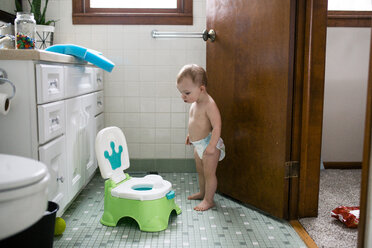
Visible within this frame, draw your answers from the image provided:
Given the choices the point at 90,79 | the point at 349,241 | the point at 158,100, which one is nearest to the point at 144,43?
the point at 158,100

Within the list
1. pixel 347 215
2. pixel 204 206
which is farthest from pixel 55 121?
pixel 347 215

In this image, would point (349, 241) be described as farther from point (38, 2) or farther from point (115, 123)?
point (38, 2)

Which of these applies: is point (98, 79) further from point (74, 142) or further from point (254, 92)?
point (254, 92)

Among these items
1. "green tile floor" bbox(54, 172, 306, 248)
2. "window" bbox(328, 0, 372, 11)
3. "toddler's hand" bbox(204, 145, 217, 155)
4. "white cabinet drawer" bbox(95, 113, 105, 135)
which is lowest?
"green tile floor" bbox(54, 172, 306, 248)

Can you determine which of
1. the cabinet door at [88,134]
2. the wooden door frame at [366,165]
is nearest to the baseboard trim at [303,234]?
the wooden door frame at [366,165]

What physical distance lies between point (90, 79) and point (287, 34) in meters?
1.24

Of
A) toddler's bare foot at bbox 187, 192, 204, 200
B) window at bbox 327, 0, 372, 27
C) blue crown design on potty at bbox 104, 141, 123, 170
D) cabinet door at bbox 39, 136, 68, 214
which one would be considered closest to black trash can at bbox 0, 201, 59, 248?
cabinet door at bbox 39, 136, 68, 214

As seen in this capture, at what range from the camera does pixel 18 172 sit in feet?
3.43

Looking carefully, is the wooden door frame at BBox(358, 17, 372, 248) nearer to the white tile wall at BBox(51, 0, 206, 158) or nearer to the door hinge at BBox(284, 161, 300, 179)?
the door hinge at BBox(284, 161, 300, 179)

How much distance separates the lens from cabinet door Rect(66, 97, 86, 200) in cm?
199

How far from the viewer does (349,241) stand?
184 cm

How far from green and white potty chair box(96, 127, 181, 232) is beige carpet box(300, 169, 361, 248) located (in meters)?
0.74

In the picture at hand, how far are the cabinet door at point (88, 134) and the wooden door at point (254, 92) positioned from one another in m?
0.77

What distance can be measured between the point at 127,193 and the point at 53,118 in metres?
0.51
